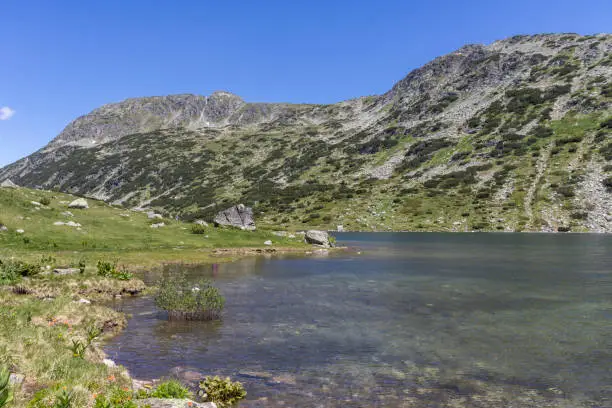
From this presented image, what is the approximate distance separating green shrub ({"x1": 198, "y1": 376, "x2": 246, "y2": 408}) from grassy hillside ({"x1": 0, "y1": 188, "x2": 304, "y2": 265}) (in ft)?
82.5

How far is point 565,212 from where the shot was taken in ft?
363

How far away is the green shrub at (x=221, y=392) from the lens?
1156cm

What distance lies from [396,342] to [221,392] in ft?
28.7

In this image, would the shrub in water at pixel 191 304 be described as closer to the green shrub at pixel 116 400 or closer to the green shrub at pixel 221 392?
the green shrub at pixel 221 392

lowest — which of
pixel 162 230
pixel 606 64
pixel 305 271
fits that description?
pixel 305 271

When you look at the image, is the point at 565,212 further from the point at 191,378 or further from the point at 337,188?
the point at 191,378

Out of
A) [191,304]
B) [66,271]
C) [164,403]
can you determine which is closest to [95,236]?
[66,271]

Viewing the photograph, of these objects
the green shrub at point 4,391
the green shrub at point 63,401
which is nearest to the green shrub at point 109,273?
the green shrub at point 63,401

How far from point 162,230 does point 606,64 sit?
215 m

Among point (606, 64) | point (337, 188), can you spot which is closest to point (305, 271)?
point (337, 188)

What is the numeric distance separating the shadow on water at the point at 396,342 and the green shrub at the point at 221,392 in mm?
453

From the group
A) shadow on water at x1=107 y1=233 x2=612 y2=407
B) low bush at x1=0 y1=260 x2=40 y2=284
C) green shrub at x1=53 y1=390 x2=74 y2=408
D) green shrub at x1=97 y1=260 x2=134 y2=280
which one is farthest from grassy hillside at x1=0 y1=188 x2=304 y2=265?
green shrub at x1=53 y1=390 x2=74 y2=408

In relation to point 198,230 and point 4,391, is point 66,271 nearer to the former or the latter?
point 4,391

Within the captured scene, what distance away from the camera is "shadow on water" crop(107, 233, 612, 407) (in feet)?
41.2
